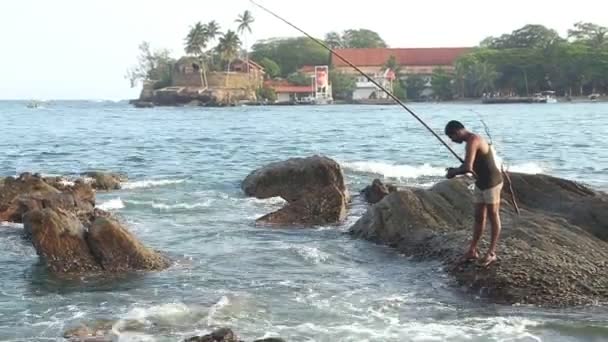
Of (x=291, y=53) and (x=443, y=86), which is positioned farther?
(x=291, y=53)

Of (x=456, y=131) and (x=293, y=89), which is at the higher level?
(x=293, y=89)

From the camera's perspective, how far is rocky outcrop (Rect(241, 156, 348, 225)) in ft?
51.8

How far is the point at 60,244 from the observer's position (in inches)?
→ 445

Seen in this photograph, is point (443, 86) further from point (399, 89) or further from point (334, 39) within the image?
point (334, 39)

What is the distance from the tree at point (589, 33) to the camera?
436ft

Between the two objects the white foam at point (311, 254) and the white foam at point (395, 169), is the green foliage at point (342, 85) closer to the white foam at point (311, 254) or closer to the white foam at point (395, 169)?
the white foam at point (395, 169)

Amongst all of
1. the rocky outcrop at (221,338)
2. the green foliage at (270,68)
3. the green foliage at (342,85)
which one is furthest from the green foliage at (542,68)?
A: the rocky outcrop at (221,338)

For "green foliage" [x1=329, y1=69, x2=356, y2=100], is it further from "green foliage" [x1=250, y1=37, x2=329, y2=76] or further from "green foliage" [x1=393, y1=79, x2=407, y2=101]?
"green foliage" [x1=250, y1=37, x2=329, y2=76]

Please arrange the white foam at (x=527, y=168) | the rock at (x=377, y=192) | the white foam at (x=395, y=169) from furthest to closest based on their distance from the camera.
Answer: the white foam at (x=527, y=168) → the white foam at (x=395, y=169) → the rock at (x=377, y=192)

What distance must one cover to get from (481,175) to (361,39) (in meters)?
186

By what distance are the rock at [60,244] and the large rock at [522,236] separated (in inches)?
205

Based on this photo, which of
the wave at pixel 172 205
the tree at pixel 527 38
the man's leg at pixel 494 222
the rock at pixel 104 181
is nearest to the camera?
the man's leg at pixel 494 222

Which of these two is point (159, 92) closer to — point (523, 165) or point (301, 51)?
point (301, 51)

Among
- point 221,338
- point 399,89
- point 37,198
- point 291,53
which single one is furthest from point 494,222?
point 291,53
